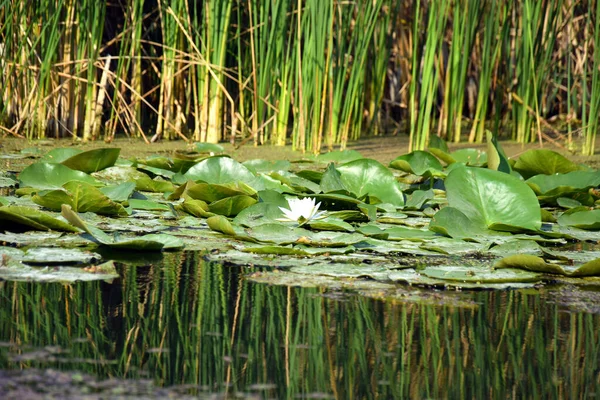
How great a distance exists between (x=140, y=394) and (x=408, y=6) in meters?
4.71

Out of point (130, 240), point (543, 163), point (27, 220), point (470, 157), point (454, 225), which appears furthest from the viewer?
point (470, 157)

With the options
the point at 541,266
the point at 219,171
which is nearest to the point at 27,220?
the point at 219,171

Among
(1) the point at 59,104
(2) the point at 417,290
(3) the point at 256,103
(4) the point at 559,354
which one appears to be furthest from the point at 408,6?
(4) the point at 559,354

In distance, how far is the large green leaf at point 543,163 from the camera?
9.70ft

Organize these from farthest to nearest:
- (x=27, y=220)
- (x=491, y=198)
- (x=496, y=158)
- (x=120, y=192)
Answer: (x=496, y=158), (x=120, y=192), (x=491, y=198), (x=27, y=220)

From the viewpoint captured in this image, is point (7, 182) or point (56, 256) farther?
point (7, 182)

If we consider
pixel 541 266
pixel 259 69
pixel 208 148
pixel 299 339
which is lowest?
pixel 299 339

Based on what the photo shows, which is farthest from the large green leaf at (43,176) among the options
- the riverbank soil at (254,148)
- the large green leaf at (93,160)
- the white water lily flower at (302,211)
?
the riverbank soil at (254,148)

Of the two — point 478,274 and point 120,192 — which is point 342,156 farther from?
point 478,274

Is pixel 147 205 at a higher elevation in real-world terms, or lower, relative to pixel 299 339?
higher

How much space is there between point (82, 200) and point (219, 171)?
58cm

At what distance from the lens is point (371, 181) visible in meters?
2.69

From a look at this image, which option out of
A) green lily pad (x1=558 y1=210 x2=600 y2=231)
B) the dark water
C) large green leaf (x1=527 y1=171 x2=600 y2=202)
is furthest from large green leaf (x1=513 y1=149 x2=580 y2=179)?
the dark water

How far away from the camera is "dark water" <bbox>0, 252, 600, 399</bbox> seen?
1136 mm
